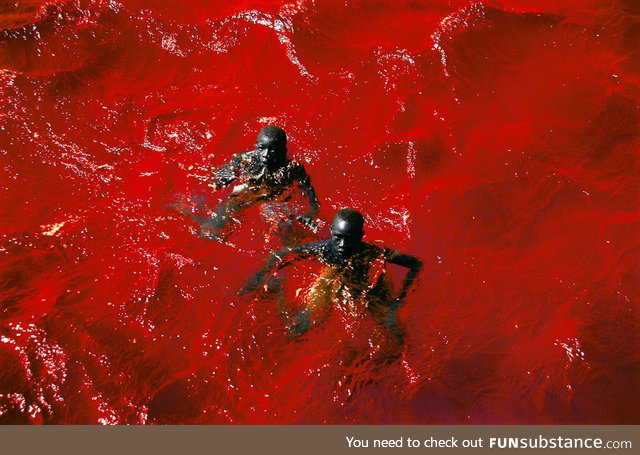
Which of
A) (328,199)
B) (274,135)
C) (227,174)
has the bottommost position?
(328,199)

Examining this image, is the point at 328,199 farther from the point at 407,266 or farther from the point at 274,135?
the point at 407,266

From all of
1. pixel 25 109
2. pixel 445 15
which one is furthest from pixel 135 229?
pixel 445 15

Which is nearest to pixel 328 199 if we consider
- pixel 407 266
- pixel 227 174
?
pixel 227 174

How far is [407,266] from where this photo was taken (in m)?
5.06

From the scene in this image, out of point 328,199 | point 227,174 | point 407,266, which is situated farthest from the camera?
point 328,199

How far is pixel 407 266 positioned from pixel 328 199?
58.7 inches

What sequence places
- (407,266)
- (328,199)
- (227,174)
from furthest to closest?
(328,199) → (227,174) → (407,266)

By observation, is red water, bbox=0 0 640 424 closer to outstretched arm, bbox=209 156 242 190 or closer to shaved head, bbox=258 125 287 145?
outstretched arm, bbox=209 156 242 190

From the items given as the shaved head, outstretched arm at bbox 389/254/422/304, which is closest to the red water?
outstretched arm at bbox 389/254/422/304

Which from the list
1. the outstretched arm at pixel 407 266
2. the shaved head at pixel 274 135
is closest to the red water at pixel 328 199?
the outstretched arm at pixel 407 266

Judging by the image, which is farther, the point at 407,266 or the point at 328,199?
the point at 328,199

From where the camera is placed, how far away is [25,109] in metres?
6.62

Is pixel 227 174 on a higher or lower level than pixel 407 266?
higher

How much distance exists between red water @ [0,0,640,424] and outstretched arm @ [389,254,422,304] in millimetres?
112
